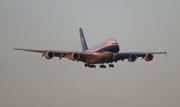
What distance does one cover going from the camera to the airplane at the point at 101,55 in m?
70.1

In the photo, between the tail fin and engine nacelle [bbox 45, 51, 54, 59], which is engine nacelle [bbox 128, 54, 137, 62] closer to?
engine nacelle [bbox 45, 51, 54, 59]

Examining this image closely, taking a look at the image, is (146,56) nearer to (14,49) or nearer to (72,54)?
(72,54)

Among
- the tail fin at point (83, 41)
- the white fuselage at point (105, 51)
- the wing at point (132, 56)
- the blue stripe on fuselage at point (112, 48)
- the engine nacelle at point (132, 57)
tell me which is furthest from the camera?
the tail fin at point (83, 41)

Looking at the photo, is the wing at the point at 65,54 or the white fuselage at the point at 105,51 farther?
the wing at the point at 65,54

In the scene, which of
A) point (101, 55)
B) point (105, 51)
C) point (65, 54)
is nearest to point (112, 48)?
point (105, 51)

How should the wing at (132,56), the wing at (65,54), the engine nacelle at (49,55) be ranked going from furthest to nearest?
1. the wing at (132,56)
2. the wing at (65,54)
3. the engine nacelle at (49,55)

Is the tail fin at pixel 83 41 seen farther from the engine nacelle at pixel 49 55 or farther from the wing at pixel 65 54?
the engine nacelle at pixel 49 55

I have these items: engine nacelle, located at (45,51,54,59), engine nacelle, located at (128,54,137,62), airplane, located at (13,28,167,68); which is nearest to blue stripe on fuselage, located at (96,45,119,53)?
airplane, located at (13,28,167,68)

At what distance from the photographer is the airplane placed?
230 ft

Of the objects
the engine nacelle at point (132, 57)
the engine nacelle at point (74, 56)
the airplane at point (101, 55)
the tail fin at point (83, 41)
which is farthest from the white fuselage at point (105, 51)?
the tail fin at point (83, 41)

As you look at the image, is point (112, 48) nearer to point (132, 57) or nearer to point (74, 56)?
point (132, 57)

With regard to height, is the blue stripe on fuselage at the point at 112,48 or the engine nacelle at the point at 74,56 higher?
the blue stripe on fuselage at the point at 112,48

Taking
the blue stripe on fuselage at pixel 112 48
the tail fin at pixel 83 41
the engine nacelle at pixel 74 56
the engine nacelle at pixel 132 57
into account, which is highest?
the tail fin at pixel 83 41

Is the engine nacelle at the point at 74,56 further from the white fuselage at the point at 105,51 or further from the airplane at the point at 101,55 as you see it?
the white fuselage at the point at 105,51
